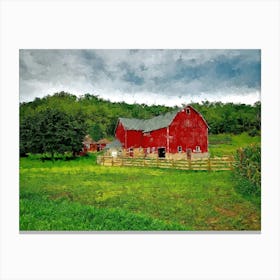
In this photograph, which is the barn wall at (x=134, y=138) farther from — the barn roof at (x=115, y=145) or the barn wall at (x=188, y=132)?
the barn wall at (x=188, y=132)

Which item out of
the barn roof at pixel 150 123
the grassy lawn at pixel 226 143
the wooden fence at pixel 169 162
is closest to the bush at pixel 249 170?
the grassy lawn at pixel 226 143

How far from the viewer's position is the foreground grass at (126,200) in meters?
5.46

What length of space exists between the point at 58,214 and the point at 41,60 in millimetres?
2067

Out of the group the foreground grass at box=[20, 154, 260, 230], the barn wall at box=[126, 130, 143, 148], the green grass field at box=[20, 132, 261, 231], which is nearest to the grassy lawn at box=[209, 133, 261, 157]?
the green grass field at box=[20, 132, 261, 231]

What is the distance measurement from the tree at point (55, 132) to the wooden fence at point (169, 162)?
0.44 m

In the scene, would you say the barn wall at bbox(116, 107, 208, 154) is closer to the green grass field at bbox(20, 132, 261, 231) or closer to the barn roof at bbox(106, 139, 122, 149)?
the barn roof at bbox(106, 139, 122, 149)

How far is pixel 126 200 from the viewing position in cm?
559

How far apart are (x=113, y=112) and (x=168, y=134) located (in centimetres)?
83

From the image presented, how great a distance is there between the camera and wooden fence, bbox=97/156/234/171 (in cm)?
576
